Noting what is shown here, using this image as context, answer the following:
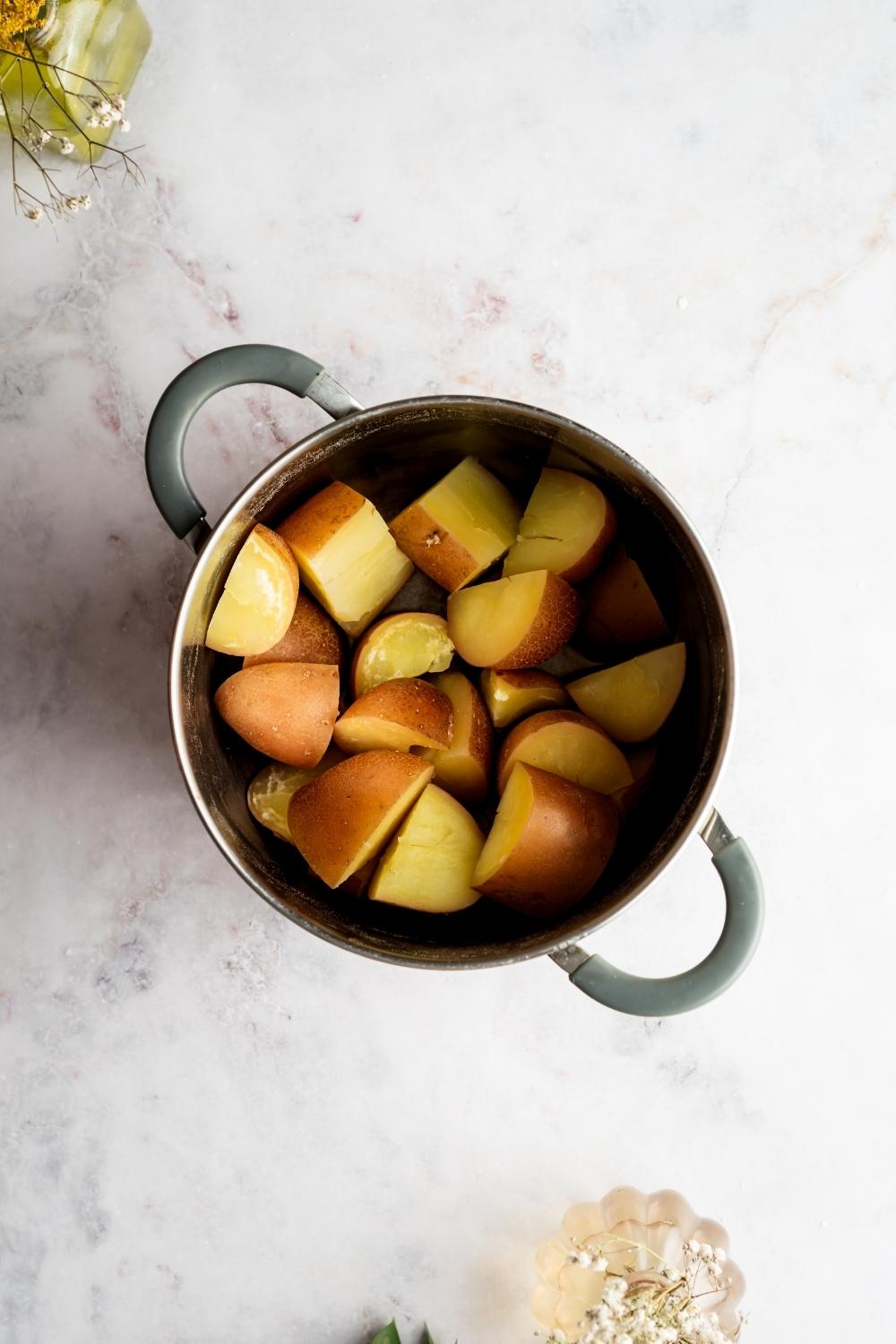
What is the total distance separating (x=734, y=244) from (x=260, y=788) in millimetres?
577

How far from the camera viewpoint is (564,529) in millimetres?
836

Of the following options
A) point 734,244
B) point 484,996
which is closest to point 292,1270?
point 484,996

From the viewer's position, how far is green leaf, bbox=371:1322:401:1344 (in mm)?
909

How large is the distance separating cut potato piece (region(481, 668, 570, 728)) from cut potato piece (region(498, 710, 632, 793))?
0.07 feet

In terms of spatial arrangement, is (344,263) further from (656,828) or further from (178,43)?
(656,828)

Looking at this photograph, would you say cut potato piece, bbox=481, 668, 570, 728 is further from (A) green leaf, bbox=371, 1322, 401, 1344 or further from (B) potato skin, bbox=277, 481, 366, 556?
(A) green leaf, bbox=371, 1322, 401, 1344

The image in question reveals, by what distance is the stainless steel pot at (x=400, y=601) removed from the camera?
2.41ft

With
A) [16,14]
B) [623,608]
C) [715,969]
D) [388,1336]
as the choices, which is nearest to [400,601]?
[623,608]

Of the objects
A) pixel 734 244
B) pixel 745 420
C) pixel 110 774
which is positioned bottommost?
pixel 110 774

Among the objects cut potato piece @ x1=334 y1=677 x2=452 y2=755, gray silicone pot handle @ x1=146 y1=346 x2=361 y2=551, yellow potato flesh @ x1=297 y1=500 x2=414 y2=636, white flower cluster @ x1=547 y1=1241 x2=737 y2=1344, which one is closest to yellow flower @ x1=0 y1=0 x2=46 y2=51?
gray silicone pot handle @ x1=146 y1=346 x2=361 y2=551

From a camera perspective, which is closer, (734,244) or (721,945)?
(721,945)

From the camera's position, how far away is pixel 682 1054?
0.93 metres

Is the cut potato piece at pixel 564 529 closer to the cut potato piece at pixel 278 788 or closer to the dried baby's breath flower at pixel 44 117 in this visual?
the cut potato piece at pixel 278 788

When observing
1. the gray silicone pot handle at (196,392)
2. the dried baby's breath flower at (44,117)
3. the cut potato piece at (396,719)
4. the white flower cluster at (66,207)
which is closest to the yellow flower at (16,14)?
the dried baby's breath flower at (44,117)
